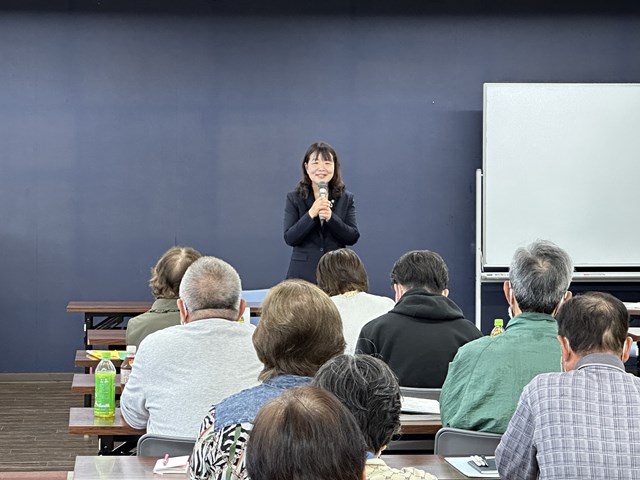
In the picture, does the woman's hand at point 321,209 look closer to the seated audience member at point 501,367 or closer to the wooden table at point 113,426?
the wooden table at point 113,426

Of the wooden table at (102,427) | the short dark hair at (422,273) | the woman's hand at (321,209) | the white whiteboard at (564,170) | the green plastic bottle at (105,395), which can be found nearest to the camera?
the wooden table at (102,427)

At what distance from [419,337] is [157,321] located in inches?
48.6

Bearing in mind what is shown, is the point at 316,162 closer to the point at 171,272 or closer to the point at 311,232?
the point at 311,232

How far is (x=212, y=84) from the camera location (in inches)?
317

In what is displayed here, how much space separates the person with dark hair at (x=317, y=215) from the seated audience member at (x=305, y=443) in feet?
14.8

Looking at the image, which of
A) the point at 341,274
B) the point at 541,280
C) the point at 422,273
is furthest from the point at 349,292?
the point at 541,280

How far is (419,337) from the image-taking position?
158 inches

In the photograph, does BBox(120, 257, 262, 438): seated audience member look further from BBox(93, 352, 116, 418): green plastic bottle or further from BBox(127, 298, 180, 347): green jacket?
BBox(127, 298, 180, 347): green jacket

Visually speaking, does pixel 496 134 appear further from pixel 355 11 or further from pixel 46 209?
pixel 46 209

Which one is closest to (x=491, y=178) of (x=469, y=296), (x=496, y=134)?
(x=496, y=134)

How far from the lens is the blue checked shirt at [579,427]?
249cm

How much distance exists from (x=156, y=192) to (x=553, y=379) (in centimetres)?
586

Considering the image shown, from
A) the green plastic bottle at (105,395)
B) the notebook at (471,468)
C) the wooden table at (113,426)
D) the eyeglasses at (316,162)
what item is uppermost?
the eyeglasses at (316,162)

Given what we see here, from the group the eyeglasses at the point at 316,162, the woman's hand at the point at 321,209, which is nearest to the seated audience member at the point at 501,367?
the woman's hand at the point at 321,209
